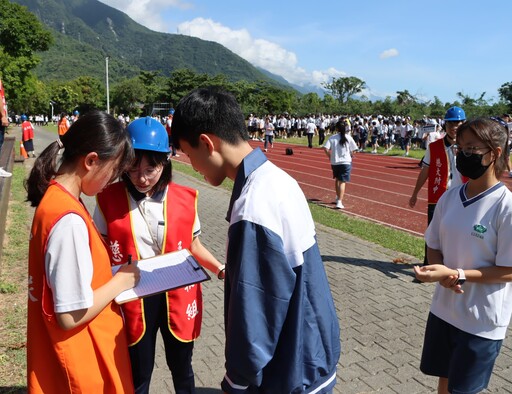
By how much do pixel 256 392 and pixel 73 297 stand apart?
691mm

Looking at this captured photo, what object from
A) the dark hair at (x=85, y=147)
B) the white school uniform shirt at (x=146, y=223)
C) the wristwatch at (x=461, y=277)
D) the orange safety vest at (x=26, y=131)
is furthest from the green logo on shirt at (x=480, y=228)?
the orange safety vest at (x=26, y=131)

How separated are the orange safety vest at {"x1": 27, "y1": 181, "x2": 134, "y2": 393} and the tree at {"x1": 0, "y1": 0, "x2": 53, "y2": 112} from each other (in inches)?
1218

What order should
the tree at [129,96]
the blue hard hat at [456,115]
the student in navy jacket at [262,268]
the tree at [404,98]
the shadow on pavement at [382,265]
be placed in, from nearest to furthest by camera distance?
the student in navy jacket at [262,268], the blue hard hat at [456,115], the shadow on pavement at [382,265], the tree at [404,98], the tree at [129,96]

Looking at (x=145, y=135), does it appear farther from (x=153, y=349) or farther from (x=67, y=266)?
(x=153, y=349)

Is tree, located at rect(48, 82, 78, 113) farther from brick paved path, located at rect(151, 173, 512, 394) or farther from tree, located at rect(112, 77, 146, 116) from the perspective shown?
brick paved path, located at rect(151, 173, 512, 394)

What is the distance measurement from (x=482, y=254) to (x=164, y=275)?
1.50 m

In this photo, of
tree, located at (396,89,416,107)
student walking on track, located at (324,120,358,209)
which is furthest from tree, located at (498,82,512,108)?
student walking on track, located at (324,120,358,209)

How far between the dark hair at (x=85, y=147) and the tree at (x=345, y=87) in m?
79.4

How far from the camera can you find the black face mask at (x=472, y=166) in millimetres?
2232

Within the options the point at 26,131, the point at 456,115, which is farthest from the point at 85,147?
the point at 26,131

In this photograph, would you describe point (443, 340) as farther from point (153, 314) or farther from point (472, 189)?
point (153, 314)

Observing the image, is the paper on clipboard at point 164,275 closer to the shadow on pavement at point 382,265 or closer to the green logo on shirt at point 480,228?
the green logo on shirt at point 480,228

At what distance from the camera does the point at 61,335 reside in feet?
5.21

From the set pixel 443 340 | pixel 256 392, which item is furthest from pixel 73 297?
pixel 443 340
